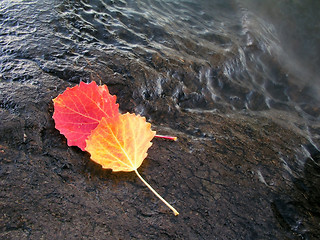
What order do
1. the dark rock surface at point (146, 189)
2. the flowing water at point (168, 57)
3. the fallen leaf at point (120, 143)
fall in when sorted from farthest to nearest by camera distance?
the flowing water at point (168, 57) → the fallen leaf at point (120, 143) → the dark rock surface at point (146, 189)

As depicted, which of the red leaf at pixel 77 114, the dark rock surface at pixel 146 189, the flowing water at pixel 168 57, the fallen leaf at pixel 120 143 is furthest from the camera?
the flowing water at pixel 168 57

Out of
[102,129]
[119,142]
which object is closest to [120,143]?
[119,142]

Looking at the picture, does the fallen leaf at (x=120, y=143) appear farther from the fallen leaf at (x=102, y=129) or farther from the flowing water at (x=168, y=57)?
the flowing water at (x=168, y=57)

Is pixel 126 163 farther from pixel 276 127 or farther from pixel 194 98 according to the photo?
pixel 276 127

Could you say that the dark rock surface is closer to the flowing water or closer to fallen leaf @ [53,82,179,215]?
fallen leaf @ [53,82,179,215]

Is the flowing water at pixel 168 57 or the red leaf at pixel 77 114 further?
the flowing water at pixel 168 57

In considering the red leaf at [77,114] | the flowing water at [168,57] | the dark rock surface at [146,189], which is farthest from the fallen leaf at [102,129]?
the flowing water at [168,57]

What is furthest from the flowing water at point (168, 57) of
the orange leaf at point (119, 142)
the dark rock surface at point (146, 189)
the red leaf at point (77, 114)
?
the orange leaf at point (119, 142)

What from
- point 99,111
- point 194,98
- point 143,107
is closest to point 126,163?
point 99,111
